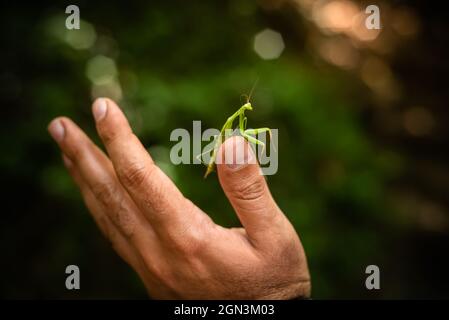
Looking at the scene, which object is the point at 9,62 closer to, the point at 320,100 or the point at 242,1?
the point at 242,1

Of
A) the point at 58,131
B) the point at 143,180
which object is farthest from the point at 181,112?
the point at 143,180

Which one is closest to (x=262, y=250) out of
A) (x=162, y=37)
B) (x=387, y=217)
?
(x=162, y=37)

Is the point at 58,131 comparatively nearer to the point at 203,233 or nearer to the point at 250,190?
the point at 203,233

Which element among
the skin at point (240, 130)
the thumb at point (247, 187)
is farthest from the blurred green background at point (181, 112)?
the thumb at point (247, 187)

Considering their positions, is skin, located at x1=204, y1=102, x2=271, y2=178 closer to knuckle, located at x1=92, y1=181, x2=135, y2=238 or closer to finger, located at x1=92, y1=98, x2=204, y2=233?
finger, located at x1=92, y1=98, x2=204, y2=233

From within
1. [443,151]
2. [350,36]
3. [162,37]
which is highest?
[350,36]

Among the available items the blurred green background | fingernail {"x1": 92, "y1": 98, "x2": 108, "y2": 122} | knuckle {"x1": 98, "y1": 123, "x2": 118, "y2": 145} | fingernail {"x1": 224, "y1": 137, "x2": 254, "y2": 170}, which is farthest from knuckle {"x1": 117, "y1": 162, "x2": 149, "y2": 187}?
the blurred green background
